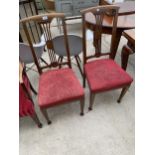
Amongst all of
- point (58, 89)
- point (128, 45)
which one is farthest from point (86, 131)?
point (128, 45)

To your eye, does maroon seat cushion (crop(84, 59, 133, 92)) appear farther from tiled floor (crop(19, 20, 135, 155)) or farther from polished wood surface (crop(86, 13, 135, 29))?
polished wood surface (crop(86, 13, 135, 29))

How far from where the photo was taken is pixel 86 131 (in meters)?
1.59

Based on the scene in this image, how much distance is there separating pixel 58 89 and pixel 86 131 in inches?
20.0

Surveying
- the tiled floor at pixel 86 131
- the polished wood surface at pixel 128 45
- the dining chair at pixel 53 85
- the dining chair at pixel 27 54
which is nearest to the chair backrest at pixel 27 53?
the dining chair at pixel 27 54

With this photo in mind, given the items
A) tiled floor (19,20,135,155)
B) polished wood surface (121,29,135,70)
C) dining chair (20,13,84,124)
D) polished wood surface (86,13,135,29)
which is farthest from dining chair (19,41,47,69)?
polished wood surface (121,29,135,70)

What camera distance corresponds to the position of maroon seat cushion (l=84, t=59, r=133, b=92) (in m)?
1.50

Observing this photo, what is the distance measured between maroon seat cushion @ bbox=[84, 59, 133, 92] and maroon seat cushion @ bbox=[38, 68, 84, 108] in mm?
149

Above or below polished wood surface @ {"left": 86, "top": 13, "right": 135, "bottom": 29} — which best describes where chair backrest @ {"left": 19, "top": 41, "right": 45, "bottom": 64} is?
below

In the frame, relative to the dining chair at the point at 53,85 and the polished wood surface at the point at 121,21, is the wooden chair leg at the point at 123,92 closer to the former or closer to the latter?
the dining chair at the point at 53,85

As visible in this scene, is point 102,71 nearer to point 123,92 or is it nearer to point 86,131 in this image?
point 123,92

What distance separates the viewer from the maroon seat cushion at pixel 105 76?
150cm
